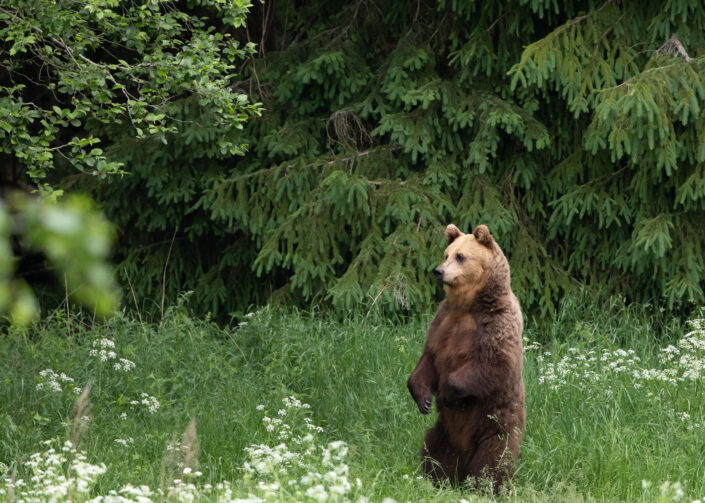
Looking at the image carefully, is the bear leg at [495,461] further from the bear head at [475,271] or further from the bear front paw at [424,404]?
the bear head at [475,271]

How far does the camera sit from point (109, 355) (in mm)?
7316

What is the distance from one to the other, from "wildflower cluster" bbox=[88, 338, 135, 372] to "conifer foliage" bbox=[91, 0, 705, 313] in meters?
1.64

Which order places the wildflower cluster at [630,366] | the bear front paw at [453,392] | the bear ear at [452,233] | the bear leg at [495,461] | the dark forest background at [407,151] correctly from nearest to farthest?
1. the bear front paw at [453,392]
2. the bear leg at [495,461]
3. the bear ear at [452,233]
4. the wildflower cluster at [630,366]
5. the dark forest background at [407,151]

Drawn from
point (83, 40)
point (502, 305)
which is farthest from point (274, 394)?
point (83, 40)

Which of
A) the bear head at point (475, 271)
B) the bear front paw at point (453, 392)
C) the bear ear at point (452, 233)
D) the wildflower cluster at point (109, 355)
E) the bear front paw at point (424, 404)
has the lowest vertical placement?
the wildflower cluster at point (109, 355)

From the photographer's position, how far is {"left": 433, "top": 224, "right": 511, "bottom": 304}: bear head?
523cm

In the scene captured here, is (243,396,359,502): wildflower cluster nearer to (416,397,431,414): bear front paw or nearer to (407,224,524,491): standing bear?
(416,397,431,414): bear front paw

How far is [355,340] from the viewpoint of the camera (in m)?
7.82

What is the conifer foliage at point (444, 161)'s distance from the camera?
7.92 metres

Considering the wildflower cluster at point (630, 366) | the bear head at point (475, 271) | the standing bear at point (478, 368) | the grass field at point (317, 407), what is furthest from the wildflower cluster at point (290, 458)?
the wildflower cluster at point (630, 366)

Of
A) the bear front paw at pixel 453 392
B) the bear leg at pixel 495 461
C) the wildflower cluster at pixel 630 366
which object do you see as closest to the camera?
the bear front paw at pixel 453 392

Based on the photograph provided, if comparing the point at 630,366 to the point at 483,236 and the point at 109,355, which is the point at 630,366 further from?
the point at 109,355

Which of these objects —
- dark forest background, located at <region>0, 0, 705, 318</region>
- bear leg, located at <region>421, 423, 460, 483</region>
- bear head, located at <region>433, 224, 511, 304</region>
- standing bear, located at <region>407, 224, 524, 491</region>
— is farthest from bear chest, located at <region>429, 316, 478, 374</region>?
dark forest background, located at <region>0, 0, 705, 318</region>

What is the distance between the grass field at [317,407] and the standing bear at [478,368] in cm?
19
